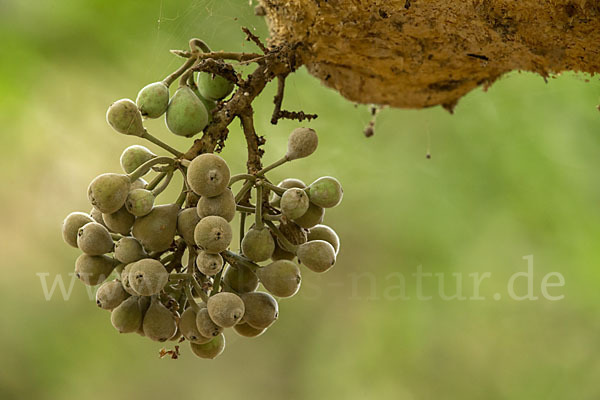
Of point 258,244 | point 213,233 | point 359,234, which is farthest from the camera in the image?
point 359,234

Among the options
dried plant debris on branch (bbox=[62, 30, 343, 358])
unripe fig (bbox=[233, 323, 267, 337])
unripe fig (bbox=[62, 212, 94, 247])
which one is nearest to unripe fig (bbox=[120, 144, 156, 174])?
dried plant debris on branch (bbox=[62, 30, 343, 358])

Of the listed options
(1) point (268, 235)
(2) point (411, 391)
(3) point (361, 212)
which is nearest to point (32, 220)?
(3) point (361, 212)

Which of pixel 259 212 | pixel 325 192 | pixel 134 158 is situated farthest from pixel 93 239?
pixel 325 192

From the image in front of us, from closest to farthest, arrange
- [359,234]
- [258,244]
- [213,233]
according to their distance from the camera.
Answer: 1. [213,233]
2. [258,244]
3. [359,234]

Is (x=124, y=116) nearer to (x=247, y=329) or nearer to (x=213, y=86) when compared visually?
(x=213, y=86)

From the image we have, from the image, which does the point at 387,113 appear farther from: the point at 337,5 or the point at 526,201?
the point at 337,5

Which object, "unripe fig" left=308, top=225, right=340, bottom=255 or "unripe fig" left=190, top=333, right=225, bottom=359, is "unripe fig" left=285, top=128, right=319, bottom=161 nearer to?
"unripe fig" left=308, top=225, right=340, bottom=255
